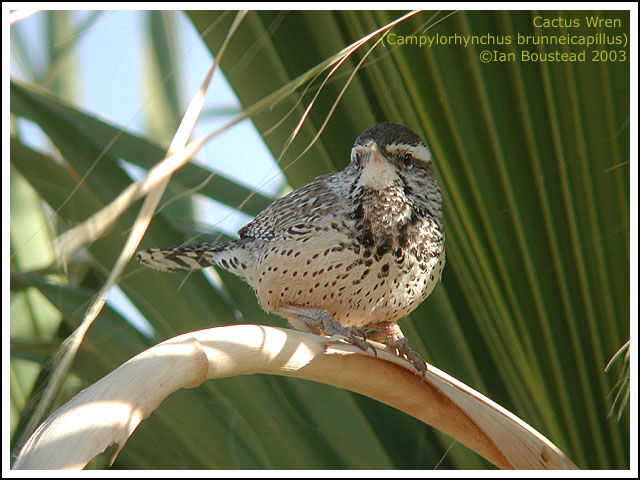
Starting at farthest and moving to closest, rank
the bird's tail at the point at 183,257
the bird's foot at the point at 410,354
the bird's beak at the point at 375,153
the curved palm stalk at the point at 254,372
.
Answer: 1. the bird's tail at the point at 183,257
2. the bird's beak at the point at 375,153
3. the bird's foot at the point at 410,354
4. the curved palm stalk at the point at 254,372

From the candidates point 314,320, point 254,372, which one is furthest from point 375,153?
point 254,372

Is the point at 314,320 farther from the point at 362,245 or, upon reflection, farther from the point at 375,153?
the point at 375,153

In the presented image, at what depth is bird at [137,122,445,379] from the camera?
855 millimetres


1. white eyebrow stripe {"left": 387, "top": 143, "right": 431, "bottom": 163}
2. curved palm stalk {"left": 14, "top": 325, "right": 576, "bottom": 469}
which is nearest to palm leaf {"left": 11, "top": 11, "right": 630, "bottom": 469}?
white eyebrow stripe {"left": 387, "top": 143, "right": 431, "bottom": 163}

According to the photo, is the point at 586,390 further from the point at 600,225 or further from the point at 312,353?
the point at 312,353

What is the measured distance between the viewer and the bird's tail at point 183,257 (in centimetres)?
98

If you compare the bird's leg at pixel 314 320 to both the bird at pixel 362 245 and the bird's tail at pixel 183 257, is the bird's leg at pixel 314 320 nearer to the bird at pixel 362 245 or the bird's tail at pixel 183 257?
the bird at pixel 362 245

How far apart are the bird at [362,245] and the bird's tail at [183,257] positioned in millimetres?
98

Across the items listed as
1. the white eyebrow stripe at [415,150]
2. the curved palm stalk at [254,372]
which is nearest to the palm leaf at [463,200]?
the white eyebrow stripe at [415,150]

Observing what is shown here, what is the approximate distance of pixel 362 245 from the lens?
85cm

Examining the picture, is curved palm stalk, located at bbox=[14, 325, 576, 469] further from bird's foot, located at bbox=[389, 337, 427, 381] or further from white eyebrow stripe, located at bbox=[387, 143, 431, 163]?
white eyebrow stripe, located at bbox=[387, 143, 431, 163]

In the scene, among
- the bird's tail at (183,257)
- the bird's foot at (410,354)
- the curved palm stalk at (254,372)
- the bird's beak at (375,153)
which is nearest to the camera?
the curved palm stalk at (254,372)

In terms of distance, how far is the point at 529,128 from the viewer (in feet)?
2.76

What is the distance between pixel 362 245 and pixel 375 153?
4.4 inches
